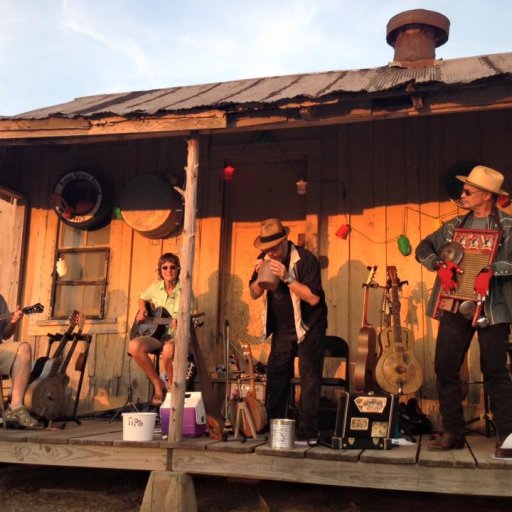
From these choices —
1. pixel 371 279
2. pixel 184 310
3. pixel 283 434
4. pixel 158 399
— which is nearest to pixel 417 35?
pixel 371 279

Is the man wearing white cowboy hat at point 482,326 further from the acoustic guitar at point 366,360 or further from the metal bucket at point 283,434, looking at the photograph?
the acoustic guitar at point 366,360

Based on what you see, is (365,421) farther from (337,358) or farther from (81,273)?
(81,273)

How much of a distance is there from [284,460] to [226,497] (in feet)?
3.23

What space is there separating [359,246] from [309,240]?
535 millimetres

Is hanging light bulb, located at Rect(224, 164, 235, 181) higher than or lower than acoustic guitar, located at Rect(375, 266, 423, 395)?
higher

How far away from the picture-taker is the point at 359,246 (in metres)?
7.06

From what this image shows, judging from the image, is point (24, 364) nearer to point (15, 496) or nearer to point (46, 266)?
point (15, 496)

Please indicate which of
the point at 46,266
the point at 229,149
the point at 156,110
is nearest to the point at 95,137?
the point at 156,110

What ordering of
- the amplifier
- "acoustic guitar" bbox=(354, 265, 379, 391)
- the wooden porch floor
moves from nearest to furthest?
the wooden porch floor
"acoustic guitar" bbox=(354, 265, 379, 391)
the amplifier

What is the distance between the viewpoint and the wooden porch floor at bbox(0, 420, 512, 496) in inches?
166

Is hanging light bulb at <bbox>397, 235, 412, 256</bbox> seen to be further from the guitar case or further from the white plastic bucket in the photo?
Result: the white plastic bucket

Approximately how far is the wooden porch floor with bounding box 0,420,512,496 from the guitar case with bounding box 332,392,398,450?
105 millimetres

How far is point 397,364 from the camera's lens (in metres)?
6.01

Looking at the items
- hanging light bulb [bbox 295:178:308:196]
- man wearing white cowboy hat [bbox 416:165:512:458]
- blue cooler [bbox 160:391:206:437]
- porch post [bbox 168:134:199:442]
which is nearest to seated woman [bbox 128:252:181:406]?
blue cooler [bbox 160:391:206:437]
